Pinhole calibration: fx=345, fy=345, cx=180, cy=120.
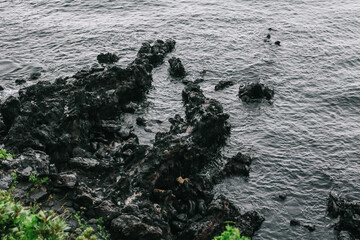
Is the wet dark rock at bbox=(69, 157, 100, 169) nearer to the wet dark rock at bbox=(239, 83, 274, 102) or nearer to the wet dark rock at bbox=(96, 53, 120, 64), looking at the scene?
the wet dark rock at bbox=(239, 83, 274, 102)

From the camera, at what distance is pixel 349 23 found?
66438mm

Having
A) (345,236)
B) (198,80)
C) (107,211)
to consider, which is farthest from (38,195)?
(198,80)

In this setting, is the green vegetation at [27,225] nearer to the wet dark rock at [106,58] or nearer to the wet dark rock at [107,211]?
the wet dark rock at [107,211]

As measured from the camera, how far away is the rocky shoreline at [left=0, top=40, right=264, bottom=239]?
22906mm

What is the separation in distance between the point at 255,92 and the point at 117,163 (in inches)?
829

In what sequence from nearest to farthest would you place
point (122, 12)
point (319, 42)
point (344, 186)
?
Answer: point (344, 186) < point (319, 42) < point (122, 12)

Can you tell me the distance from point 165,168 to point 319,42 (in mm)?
43615

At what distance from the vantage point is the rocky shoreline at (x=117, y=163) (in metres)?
22.9

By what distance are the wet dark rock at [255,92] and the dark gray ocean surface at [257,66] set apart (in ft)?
3.81

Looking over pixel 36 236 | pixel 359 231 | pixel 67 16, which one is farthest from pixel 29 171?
pixel 67 16

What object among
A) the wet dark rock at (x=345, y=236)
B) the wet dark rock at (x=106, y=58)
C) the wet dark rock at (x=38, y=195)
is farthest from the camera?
the wet dark rock at (x=106, y=58)

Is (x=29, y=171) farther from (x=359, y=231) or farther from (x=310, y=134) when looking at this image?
(x=310, y=134)

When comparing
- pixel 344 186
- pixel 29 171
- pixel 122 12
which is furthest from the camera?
pixel 122 12

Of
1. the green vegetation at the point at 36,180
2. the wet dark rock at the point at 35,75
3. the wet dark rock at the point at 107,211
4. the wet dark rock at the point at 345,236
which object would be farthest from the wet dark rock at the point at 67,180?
the wet dark rock at the point at 35,75
